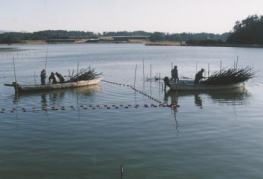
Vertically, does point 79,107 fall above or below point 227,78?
below

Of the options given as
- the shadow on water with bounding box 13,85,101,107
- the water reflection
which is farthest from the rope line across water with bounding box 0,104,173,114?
the water reflection

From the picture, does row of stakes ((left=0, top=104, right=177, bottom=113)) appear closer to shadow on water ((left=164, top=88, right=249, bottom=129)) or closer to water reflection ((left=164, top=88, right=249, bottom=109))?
shadow on water ((left=164, top=88, right=249, bottom=129))

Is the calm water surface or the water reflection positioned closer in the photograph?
the calm water surface

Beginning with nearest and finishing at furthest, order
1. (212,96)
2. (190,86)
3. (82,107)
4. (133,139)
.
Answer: (133,139) → (82,107) → (212,96) → (190,86)

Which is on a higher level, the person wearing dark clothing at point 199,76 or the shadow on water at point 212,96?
the person wearing dark clothing at point 199,76

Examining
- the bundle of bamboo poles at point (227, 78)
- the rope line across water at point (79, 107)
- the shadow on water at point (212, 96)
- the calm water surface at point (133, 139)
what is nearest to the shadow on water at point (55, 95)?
the calm water surface at point (133, 139)

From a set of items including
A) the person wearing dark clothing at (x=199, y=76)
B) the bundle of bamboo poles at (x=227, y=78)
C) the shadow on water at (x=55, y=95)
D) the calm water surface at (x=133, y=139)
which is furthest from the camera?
the bundle of bamboo poles at (x=227, y=78)

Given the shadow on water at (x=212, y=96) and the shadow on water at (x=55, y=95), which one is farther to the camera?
the shadow on water at (x=55, y=95)

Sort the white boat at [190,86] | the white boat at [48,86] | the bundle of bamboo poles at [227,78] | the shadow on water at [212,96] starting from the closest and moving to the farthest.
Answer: the shadow on water at [212,96], the white boat at [48,86], the white boat at [190,86], the bundle of bamboo poles at [227,78]

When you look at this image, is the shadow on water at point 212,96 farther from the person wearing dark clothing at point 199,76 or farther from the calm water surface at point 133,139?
the person wearing dark clothing at point 199,76

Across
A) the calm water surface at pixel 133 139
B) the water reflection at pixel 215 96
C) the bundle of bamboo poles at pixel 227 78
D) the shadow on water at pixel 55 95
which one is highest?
the bundle of bamboo poles at pixel 227 78

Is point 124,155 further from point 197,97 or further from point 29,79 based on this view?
point 29,79

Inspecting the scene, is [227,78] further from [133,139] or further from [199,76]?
[133,139]

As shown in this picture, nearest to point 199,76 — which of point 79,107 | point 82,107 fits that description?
point 82,107
